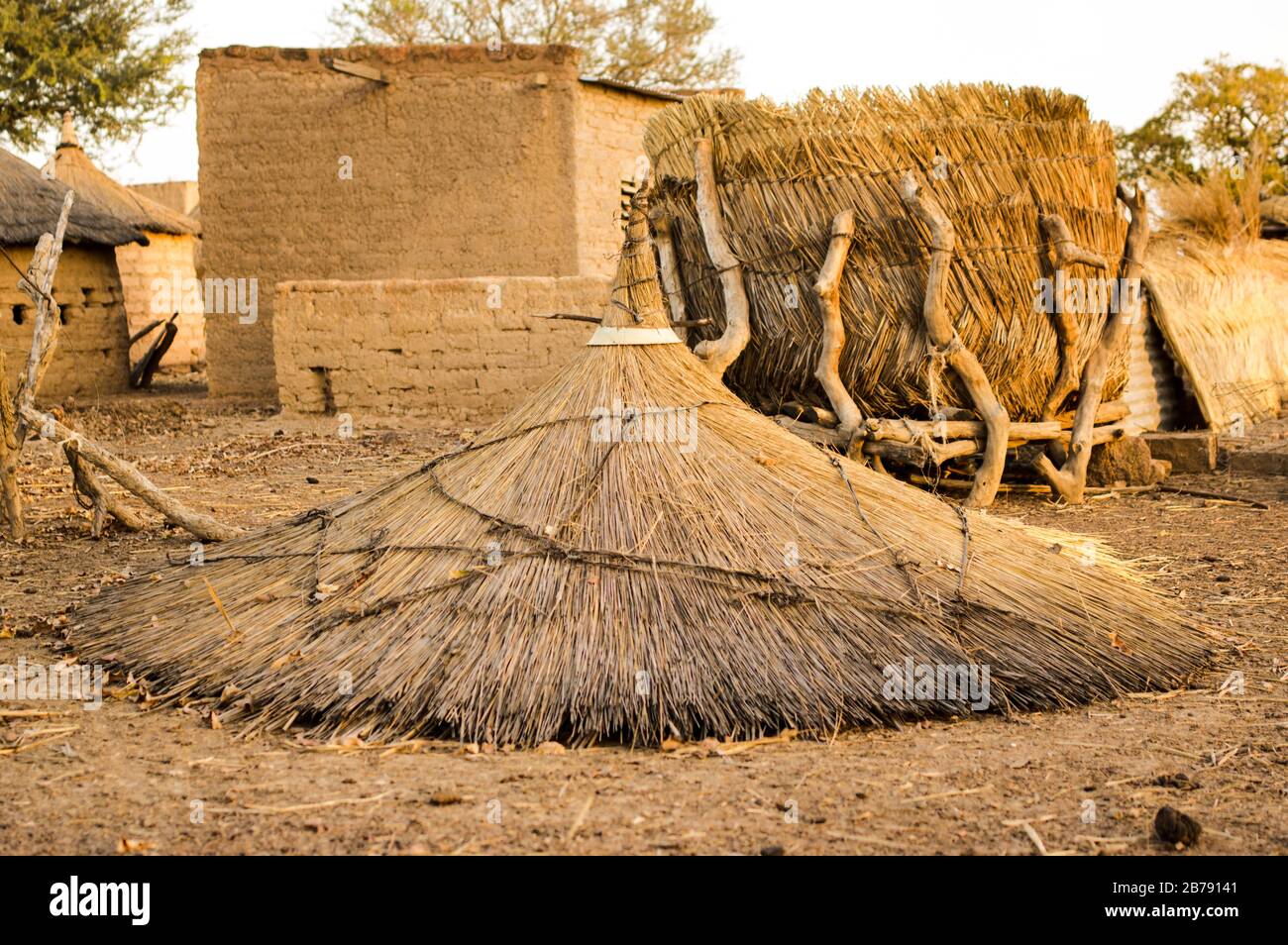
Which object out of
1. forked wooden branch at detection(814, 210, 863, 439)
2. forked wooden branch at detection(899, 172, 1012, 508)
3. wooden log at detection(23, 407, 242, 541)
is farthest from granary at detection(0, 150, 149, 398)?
forked wooden branch at detection(899, 172, 1012, 508)

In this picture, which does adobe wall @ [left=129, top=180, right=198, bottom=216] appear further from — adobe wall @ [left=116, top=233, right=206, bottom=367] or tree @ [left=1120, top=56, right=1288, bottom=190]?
tree @ [left=1120, top=56, right=1288, bottom=190]

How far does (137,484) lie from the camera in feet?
18.2

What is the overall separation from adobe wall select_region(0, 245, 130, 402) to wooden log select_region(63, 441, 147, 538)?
7.11m

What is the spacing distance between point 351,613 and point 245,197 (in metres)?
8.85

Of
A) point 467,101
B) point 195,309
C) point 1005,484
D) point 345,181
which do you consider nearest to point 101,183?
point 195,309

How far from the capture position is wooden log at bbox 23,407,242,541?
5.48 meters

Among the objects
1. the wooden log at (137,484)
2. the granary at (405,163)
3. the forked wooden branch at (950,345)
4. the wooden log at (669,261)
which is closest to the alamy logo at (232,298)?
the granary at (405,163)

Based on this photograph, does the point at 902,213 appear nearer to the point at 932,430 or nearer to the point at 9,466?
the point at 932,430

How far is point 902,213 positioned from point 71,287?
9622mm

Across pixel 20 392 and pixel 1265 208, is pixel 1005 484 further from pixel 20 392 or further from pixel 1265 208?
pixel 1265 208

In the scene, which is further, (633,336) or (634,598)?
(633,336)

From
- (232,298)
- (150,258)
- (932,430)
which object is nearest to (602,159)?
(232,298)

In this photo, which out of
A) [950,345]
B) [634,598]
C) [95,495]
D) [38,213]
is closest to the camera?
[634,598]
